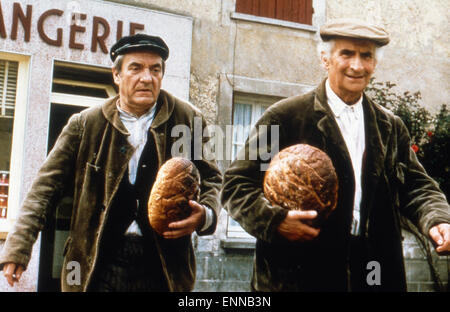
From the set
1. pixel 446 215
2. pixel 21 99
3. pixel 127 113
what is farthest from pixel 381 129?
pixel 21 99

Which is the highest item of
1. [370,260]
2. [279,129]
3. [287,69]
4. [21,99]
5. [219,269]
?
[287,69]

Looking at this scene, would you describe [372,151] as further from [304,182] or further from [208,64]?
[208,64]

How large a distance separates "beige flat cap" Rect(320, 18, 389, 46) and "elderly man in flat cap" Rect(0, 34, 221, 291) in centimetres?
88

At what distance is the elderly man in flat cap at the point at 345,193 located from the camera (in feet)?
8.63

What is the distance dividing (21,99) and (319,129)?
13.5 ft

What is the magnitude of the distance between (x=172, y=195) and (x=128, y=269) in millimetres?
572

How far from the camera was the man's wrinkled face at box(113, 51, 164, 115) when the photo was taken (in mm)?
2898

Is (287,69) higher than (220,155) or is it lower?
higher

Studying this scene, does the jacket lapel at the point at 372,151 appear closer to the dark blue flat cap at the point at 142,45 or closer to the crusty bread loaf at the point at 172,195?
the crusty bread loaf at the point at 172,195

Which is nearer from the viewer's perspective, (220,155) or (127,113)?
(127,113)

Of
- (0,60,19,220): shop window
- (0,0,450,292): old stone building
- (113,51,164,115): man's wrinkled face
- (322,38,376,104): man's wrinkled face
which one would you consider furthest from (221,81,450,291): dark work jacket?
(0,60,19,220): shop window

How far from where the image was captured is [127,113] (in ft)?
9.84
